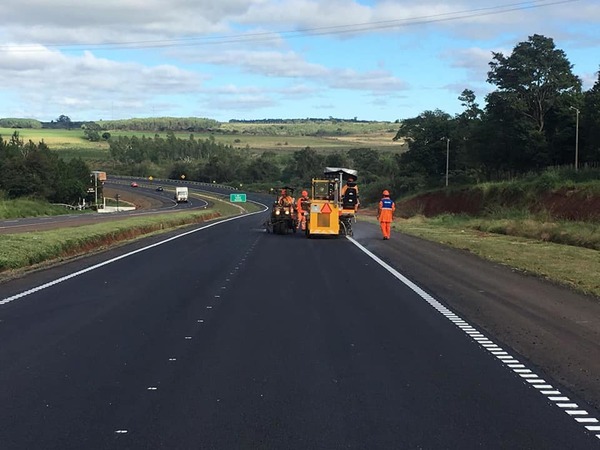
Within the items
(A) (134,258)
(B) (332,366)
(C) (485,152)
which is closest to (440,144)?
(C) (485,152)

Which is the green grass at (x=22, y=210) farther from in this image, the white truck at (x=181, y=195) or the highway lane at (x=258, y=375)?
the highway lane at (x=258, y=375)

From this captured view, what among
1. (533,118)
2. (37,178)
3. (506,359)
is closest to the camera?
(506,359)

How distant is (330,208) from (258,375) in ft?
74.6

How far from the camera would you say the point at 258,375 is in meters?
7.42

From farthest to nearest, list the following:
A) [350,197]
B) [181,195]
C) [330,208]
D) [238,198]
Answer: [181,195]
[238,198]
[350,197]
[330,208]

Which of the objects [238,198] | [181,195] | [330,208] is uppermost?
[330,208]

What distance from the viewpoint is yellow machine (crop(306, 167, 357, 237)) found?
98.6ft

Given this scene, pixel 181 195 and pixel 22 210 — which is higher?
pixel 181 195

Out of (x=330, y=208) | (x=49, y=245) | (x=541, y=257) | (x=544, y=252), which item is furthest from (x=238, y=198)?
(x=541, y=257)

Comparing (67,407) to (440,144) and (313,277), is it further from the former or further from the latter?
(440,144)

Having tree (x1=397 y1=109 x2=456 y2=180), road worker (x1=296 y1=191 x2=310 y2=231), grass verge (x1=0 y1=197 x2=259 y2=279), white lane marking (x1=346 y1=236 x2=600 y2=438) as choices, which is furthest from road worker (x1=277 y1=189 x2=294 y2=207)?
tree (x1=397 y1=109 x2=456 y2=180)

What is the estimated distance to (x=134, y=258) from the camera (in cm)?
2031

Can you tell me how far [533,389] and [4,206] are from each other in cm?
7172

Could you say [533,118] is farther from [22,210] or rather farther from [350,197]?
[22,210]
